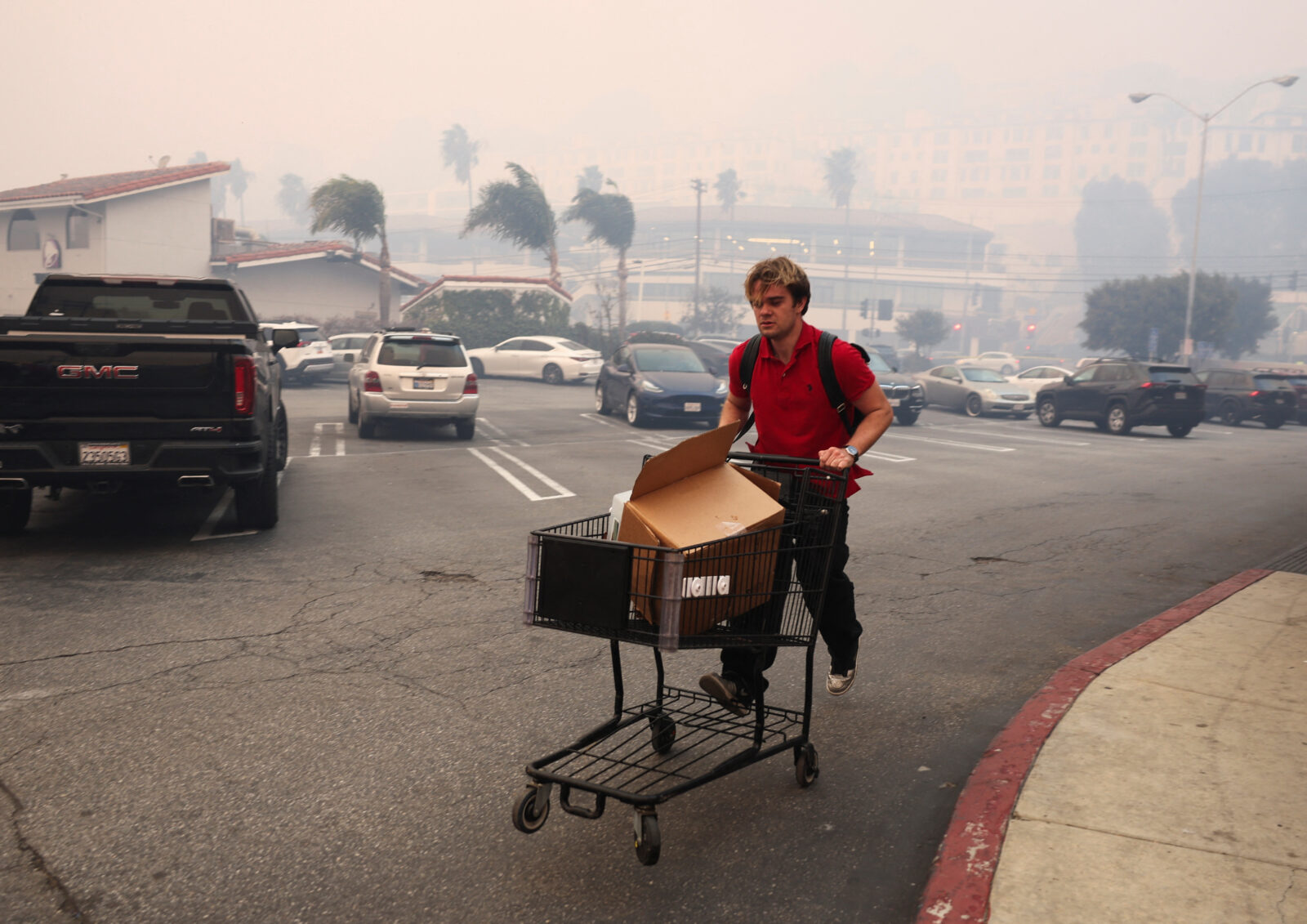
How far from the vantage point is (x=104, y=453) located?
771 cm

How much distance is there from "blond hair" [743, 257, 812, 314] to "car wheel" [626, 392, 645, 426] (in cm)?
1632

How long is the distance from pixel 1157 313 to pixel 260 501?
74.3 metres

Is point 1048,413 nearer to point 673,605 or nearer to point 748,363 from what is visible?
point 748,363

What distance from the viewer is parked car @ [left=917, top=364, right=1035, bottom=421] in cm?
2838

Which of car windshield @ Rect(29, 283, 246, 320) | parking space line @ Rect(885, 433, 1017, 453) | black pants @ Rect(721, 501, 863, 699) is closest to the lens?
black pants @ Rect(721, 501, 863, 699)

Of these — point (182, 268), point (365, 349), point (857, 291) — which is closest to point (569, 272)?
point (857, 291)

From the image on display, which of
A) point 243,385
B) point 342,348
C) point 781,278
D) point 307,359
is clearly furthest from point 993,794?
point 342,348

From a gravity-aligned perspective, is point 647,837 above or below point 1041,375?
below

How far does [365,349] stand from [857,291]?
16044cm

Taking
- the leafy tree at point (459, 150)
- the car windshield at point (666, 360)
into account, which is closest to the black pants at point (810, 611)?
the car windshield at point (666, 360)

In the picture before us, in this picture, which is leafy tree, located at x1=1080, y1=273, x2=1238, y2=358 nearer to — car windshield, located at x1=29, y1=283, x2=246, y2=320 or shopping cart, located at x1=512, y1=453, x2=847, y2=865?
car windshield, located at x1=29, y1=283, x2=246, y2=320

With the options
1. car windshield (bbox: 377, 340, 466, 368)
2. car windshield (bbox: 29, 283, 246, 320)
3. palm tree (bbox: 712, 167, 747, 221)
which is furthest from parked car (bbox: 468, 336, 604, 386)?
palm tree (bbox: 712, 167, 747, 221)

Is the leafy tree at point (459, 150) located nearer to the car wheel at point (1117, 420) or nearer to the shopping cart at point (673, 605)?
the car wheel at point (1117, 420)

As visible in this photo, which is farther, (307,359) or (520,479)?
(307,359)
